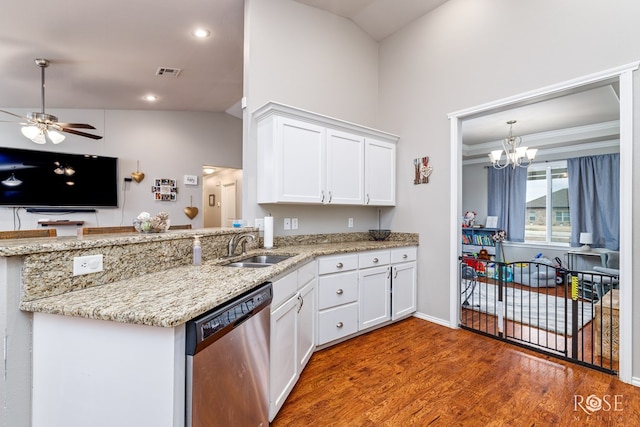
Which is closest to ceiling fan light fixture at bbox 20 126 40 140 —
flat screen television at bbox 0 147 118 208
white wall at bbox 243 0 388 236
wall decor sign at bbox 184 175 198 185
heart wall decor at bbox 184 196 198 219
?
flat screen television at bbox 0 147 118 208

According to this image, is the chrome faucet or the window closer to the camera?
the chrome faucet

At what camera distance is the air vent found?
3.83m

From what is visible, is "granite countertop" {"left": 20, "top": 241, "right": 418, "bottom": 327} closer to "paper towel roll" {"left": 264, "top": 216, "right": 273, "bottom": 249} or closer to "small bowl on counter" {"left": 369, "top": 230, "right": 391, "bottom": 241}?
"paper towel roll" {"left": 264, "top": 216, "right": 273, "bottom": 249}

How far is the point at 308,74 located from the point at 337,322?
260 cm

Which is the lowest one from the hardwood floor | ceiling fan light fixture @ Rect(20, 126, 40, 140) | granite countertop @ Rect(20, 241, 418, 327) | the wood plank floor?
the hardwood floor

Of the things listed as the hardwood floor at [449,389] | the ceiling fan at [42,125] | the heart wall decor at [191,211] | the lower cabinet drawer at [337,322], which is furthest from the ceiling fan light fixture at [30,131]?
the hardwood floor at [449,389]

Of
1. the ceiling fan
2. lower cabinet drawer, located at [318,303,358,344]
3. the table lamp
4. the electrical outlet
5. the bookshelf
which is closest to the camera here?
the electrical outlet

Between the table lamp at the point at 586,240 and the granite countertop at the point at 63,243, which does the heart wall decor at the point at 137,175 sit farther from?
the table lamp at the point at 586,240

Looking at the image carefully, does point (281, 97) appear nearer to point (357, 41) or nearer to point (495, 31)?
point (357, 41)

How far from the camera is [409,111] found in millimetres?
3633

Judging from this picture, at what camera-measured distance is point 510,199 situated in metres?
6.37

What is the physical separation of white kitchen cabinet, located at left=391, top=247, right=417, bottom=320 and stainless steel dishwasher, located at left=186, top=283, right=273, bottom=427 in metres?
1.94

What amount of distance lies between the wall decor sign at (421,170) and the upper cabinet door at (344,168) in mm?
710

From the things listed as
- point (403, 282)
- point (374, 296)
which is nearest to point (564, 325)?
point (403, 282)
